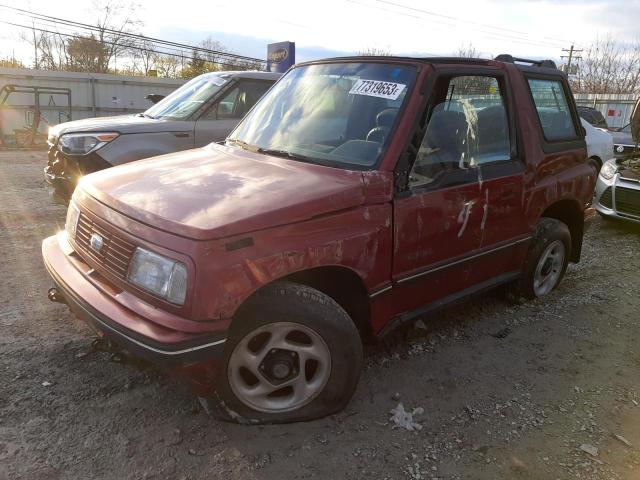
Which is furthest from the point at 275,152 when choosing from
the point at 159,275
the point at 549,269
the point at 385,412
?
the point at 549,269

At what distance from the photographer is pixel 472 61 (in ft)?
11.1

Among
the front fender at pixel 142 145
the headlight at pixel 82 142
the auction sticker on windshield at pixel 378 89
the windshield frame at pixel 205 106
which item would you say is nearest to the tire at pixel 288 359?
the auction sticker on windshield at pixel 378 89

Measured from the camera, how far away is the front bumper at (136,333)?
2.16 m

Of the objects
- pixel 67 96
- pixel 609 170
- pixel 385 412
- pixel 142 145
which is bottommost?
pixel 385 412

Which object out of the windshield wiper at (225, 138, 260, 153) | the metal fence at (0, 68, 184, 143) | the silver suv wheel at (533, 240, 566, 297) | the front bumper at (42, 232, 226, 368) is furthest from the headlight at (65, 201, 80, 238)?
the metal fence at (0, 68, 184, 143)

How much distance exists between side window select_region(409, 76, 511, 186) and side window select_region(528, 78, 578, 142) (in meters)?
0.50

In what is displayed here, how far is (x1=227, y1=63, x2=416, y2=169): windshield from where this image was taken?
2.95 metres

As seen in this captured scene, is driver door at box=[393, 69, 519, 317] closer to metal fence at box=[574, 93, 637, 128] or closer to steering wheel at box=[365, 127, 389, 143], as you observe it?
steering wheel at box=[365, 127, 389, 143]

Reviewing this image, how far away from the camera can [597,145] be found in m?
9.32

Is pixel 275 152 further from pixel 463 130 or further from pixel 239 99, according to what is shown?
pixel 239 99

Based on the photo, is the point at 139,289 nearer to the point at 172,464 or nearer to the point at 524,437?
the point at 172,464

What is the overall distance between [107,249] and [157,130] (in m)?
3.58

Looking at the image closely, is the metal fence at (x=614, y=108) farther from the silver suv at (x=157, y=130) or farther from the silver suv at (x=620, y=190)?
the silver suv at (x=157, y=130)

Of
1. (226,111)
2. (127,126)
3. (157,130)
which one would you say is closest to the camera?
(127,126)
